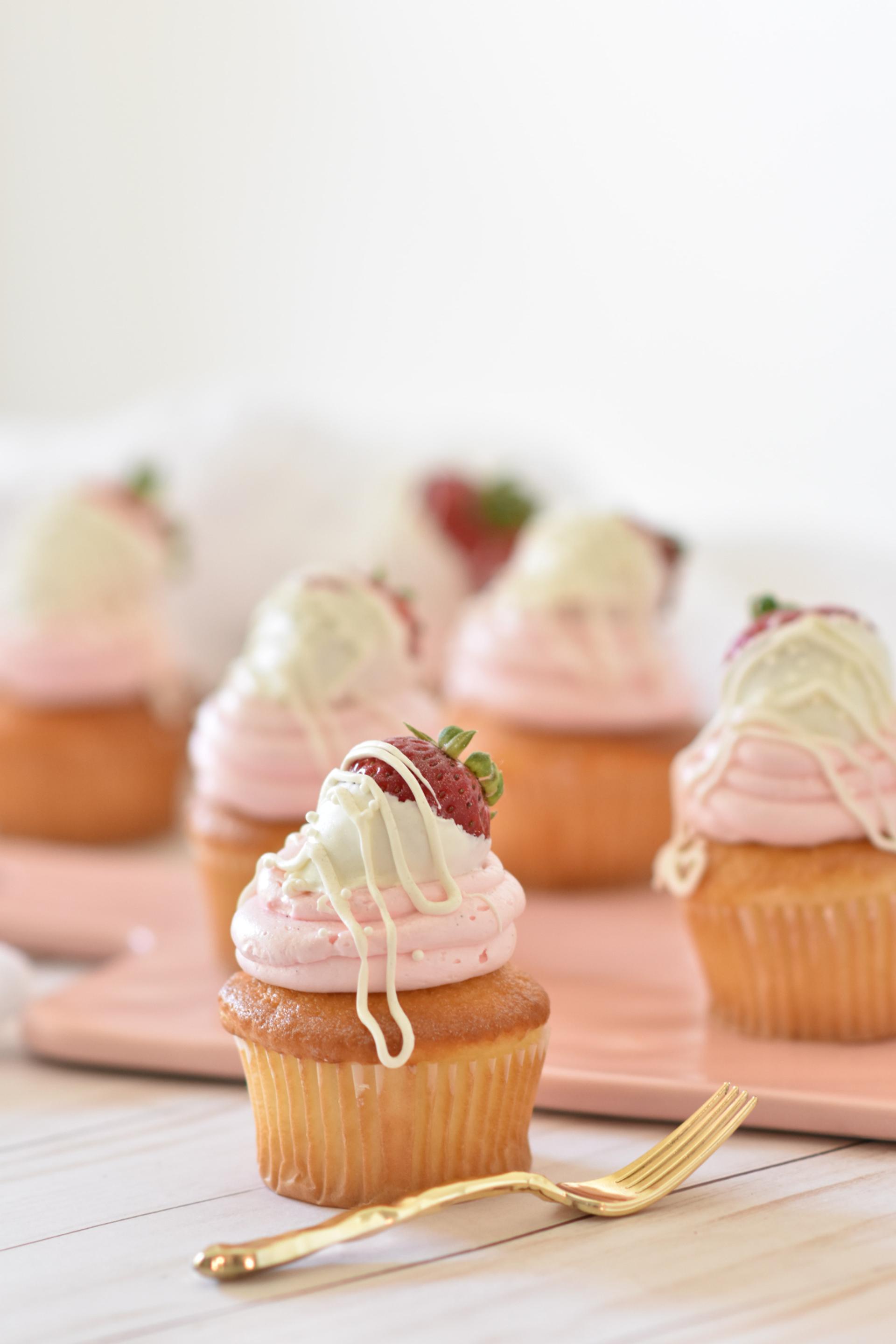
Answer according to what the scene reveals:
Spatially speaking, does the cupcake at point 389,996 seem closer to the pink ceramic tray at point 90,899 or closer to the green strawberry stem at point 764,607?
the green strawberry stem at point 764,607

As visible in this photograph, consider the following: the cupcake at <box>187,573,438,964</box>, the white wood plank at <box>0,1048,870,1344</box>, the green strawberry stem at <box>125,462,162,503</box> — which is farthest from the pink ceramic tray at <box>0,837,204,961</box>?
the green strawberry stem at <box>125,462,162,503</box>

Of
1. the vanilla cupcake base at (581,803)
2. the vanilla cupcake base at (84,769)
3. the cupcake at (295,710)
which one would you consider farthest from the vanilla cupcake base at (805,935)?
the vanilla cupcake base at (84,769)

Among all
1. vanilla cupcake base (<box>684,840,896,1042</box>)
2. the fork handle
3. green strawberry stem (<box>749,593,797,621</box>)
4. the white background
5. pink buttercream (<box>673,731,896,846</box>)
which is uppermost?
the white background

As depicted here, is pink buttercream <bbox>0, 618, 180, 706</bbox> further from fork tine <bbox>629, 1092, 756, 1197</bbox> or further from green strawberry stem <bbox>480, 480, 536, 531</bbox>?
fork tine <bbox>629, 1092, 756, 1197</bbox>

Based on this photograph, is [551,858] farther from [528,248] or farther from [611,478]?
[528,248]

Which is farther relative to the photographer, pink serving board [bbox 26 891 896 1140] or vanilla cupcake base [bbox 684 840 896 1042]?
vanilla cupcake base [bbox 684 840 896 1042]
